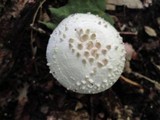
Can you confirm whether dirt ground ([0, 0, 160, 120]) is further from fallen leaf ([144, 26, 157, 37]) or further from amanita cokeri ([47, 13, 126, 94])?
amanita cokeri ([47, 13, 126, 94])

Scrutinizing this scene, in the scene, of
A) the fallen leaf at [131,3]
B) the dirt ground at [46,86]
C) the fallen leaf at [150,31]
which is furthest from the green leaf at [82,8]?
the fallen leaf at [150,31]

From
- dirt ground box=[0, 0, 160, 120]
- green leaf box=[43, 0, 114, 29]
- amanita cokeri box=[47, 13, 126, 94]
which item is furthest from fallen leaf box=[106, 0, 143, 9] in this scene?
amanita cokeri box=[47, 13, 126, 94]

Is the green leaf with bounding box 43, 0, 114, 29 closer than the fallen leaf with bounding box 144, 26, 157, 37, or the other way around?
the green leaf with bounding box 43, 0, 114, 29

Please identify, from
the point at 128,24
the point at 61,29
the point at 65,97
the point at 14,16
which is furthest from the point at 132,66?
the point at 14,16

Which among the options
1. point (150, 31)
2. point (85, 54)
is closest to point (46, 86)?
point (85, 54)

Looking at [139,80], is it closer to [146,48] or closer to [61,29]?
[146,48]

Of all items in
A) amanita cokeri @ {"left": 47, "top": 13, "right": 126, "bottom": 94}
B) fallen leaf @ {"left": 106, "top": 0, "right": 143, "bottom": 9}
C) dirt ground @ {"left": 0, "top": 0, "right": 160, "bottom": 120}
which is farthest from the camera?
fallen leaf @ {"left": 106, "top": 0, "right": 143, "bottom": 9}
